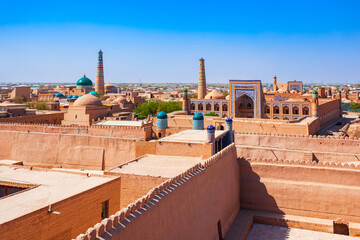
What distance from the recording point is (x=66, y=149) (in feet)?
59.1

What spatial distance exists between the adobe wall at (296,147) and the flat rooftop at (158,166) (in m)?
4.90

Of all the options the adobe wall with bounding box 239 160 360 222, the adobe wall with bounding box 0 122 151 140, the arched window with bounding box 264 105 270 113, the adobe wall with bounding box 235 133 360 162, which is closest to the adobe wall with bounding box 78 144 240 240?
the adobe wall with bounding box 239 160 360 222

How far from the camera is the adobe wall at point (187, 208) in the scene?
19.8 feet

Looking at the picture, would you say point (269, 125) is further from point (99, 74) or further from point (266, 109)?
point (99, 74)

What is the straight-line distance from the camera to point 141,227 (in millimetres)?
6391

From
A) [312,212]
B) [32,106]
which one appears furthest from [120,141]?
[32,106]

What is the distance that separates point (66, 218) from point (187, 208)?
10.2 feet

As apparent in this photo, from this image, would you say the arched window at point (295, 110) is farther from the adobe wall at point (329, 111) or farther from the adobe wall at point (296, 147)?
the adobe wall at point (296, 147)

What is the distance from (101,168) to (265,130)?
11045mm

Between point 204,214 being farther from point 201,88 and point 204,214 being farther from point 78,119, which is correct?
point 201,88

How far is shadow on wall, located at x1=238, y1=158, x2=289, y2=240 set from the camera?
12.5m

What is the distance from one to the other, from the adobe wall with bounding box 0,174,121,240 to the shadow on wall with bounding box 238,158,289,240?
593 cm

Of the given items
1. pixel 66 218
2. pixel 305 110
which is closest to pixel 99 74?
pixel 305 110

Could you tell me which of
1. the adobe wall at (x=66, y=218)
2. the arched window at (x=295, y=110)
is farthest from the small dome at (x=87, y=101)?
the arched window at (x=295, y=110)
